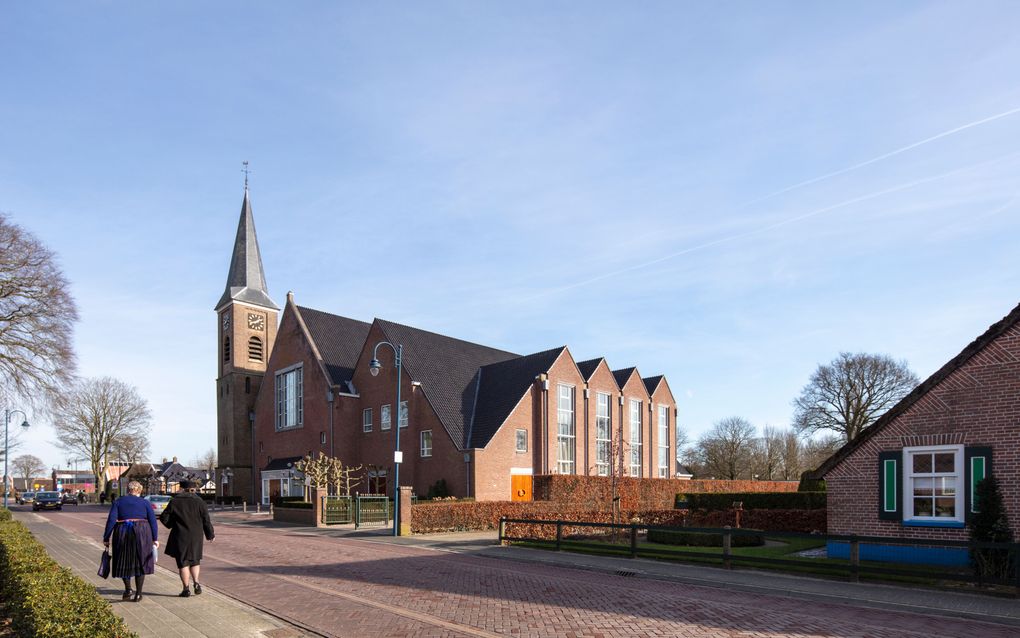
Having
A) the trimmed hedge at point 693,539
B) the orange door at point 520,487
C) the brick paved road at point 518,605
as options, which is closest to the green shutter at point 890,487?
the trimmed hedge at point 693,539

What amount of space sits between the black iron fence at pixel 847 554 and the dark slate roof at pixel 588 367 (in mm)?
21561

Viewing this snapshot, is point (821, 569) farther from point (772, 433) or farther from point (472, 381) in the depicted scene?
point (772, 433)

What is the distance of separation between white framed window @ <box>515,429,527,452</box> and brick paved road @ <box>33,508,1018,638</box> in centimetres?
2262

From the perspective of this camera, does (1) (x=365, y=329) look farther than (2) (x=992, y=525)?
Yes

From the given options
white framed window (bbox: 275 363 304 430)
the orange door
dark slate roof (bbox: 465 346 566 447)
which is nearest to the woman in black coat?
dark slate roof (bbox: 465 346 566 447)

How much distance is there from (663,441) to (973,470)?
37263mm

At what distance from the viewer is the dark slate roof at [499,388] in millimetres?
39750

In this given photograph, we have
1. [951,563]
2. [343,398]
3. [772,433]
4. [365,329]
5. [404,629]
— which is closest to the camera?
[404,629]

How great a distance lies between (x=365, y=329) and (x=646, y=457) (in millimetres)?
21971

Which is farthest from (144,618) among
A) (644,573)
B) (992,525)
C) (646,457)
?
(646,457)

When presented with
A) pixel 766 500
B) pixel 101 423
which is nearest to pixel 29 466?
pixel 101 423

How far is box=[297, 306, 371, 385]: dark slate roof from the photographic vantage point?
157ft

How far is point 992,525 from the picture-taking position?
14773 millimetres

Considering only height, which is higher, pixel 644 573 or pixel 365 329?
pixel 365 329
